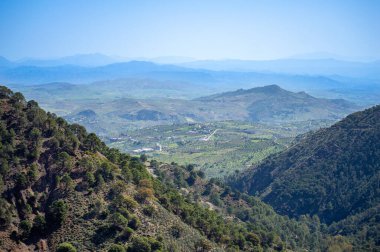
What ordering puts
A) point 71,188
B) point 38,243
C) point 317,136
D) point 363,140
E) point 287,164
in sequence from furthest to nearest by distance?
1. point 317,136
2. point 287,164
3. point 363,140
4. point 71,188
5. point 38,243

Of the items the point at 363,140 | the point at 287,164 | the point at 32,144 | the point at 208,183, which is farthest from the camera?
the point at 287,164

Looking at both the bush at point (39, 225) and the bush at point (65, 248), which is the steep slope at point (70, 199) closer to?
the bush at point (39, 225)

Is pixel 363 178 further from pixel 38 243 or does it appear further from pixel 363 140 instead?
pixel 38 243

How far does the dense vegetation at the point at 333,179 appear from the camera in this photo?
94.1 metres

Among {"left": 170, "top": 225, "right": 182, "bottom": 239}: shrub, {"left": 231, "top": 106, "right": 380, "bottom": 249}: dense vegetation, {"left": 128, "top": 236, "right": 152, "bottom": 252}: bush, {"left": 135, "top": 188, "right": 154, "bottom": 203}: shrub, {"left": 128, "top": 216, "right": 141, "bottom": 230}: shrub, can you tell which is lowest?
{"left": 231, "top": 106, "right": 380, "bottom": 249}: dense vegetation

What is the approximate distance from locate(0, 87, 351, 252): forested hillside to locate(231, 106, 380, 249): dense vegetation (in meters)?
37.4

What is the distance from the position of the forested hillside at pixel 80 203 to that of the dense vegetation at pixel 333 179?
3738 centimetres

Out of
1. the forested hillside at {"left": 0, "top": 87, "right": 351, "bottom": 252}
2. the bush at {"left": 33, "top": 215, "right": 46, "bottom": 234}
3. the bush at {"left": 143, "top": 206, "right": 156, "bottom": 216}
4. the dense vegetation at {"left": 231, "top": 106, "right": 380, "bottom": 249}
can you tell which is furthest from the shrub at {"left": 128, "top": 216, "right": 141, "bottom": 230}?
the dense vegetation at {"left": 231, "top": 106, "right": 380, "bottom": 249}

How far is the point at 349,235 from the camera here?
8425 cm

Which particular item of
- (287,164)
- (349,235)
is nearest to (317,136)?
(287,164)

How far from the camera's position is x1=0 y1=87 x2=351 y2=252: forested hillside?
145 feet

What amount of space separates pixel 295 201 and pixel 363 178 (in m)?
19.3

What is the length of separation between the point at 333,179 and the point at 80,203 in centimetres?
8010

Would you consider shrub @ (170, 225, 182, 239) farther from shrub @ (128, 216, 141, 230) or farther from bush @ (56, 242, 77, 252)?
bush @ (56, 242, 77, 252)
